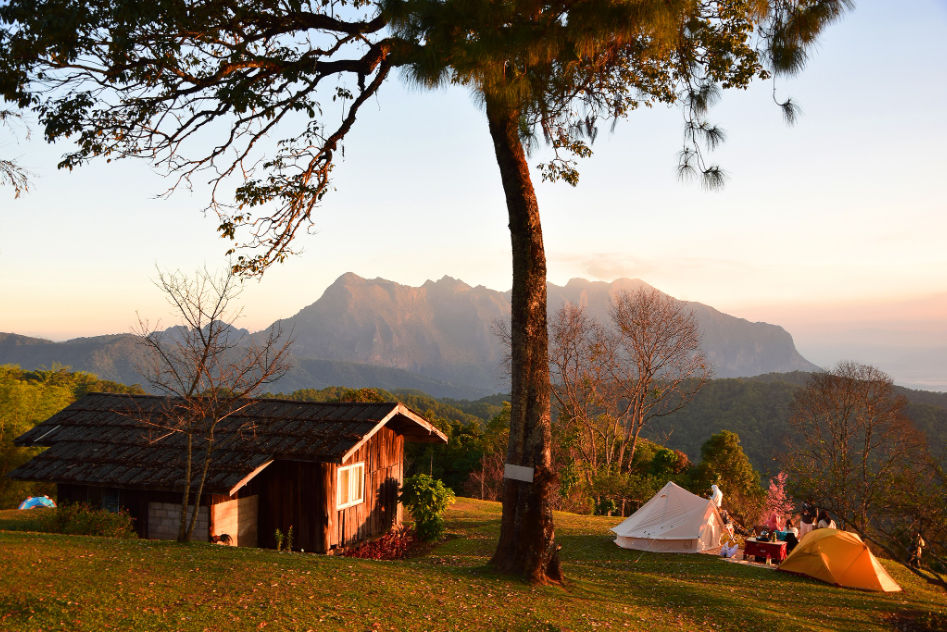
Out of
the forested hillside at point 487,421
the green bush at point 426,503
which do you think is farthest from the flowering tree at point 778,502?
the green bush at point 426,503

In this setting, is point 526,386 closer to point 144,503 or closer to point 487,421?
point 144,503

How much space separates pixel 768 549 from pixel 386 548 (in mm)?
10168

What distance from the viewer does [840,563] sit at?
1366 centimetres

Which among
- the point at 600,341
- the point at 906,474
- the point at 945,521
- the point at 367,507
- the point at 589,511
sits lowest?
the point at 589,511

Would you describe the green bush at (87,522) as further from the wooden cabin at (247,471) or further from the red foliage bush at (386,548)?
the red foliage bush at (386,548)

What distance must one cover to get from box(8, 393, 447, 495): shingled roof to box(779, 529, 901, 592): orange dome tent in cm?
1005

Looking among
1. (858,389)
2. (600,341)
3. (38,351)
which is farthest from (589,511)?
(38,351)

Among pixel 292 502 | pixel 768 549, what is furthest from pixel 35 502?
pixel 768 549

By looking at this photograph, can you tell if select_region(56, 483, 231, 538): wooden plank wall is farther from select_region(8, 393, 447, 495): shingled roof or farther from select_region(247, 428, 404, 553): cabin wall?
select_region(247, 428, 404, 553): cabin wall

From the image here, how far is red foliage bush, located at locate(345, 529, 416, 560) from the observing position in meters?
14.7

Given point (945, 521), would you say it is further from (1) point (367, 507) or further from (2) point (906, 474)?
(1) point (367, 507)

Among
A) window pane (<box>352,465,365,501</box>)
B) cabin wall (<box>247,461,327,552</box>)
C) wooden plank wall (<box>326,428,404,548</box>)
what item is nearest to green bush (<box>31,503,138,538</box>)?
cabin wall (<box>247,461,327,552</box>)

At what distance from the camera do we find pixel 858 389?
36.5 m

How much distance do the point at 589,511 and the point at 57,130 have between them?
1128 inches
